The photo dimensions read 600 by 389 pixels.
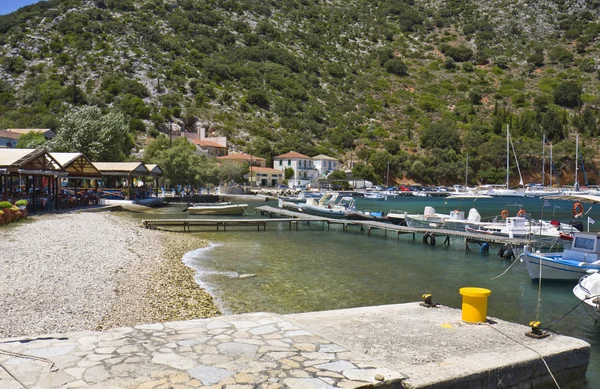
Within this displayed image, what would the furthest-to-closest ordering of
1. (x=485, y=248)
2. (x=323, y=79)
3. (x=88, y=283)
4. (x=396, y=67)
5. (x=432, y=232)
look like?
(x=396, y=67) < (x=323, y=79) < (x=432, y=232) < (x=485, y=248) < (x=88, y=283)

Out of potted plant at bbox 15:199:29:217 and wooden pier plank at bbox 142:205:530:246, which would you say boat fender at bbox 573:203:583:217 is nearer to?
wooden pier plank at bbox 142:205:530:246

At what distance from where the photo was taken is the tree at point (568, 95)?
396ft

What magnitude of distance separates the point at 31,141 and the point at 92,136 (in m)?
6.29

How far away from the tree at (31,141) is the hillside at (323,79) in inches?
840

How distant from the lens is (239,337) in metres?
7.40

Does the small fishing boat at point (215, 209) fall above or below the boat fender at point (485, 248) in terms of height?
above

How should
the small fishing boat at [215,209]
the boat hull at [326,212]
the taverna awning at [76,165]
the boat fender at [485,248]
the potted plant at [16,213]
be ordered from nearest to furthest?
1. the potted plant at [16,213]
2. the boat fender at [485,248]
3. the taverna awning at [76,165]
4. the boat hull at [326,212]
5. the small fishing boat at [215,209]

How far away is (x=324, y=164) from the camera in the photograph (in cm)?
10125

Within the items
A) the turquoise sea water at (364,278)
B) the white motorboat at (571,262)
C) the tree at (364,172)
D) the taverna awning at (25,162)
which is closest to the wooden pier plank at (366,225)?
the turquoise sea water at (364,278)

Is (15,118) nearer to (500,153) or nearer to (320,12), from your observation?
(500,153)

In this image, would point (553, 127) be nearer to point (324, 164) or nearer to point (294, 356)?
point (324, 164)

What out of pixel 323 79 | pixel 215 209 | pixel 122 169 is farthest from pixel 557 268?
pixel 323 79

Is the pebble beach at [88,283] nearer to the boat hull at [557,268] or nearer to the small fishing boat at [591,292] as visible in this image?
the small fishing boat at [591,292]

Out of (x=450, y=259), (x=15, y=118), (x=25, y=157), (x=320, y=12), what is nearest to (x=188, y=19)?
(x=320, y=12)
